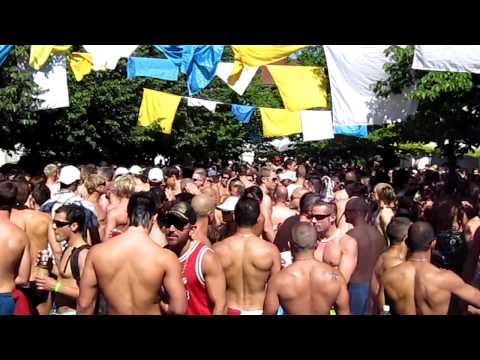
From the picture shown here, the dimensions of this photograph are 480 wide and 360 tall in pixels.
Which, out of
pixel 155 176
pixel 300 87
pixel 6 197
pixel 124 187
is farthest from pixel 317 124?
pixel 6 197

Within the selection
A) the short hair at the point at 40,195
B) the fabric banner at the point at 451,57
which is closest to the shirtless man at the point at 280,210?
the fabric banner at the point at 451,57

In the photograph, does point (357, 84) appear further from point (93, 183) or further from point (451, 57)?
point (93, 183)

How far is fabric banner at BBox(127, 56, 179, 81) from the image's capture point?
12883mm

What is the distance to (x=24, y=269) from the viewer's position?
20.6 ft

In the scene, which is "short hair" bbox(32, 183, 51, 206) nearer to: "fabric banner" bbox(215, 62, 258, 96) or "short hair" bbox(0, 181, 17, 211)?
"short hair" bbox(0, 181, 17, 211)

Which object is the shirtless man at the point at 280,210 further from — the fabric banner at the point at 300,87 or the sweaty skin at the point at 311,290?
the sweaty skin at the point at 311,290

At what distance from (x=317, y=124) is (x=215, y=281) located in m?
9.13

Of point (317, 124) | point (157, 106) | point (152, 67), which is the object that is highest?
point (152, 67)

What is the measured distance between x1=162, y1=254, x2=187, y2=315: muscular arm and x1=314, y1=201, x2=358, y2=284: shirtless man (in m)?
1.98

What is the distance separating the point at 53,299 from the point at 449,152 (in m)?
10.4

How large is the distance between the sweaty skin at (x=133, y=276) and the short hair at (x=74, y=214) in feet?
3.27

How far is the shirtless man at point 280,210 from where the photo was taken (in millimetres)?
8984

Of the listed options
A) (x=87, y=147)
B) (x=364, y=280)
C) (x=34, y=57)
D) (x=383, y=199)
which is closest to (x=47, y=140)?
(x=87, y=147)
